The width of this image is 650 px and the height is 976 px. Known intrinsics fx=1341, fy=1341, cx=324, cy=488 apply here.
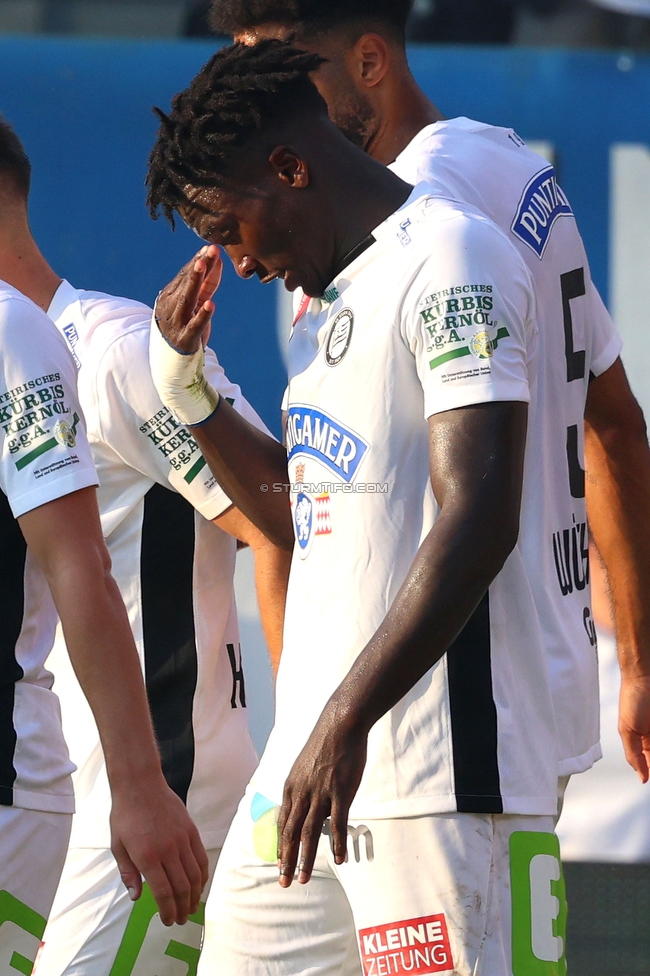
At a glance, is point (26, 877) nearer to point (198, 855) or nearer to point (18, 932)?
point (18, 932)

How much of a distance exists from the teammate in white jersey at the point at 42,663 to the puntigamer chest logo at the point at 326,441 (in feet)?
0.96

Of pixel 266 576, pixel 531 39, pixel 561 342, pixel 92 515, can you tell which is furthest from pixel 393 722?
pixel 531 39

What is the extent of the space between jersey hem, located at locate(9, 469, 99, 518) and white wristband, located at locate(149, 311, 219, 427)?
342mm

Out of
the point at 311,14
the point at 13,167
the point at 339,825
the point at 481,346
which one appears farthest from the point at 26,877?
the point at 311,14

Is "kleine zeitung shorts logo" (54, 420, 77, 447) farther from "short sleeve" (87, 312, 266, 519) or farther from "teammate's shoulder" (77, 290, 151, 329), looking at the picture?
"teammate's shoulder" (77, 290, 151, 329)

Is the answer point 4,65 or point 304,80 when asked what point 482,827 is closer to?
point 304,80

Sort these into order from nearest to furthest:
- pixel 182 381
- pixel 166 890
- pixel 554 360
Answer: pixel 166 890 < pixel 554 360 < pixel 182 381

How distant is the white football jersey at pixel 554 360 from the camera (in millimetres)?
1854

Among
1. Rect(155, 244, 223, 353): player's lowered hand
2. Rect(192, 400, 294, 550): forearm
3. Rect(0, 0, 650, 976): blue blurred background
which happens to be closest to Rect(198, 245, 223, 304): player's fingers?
Rect(155, 244, 223, 353): player's lowered hand

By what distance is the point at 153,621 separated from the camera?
253 cm

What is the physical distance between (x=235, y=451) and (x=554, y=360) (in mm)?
539

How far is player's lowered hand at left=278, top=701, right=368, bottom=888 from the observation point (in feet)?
4.94

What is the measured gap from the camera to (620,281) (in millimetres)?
3830

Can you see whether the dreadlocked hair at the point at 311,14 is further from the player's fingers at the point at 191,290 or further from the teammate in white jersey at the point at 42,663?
the teammate in white jersey at the point at 42,663
